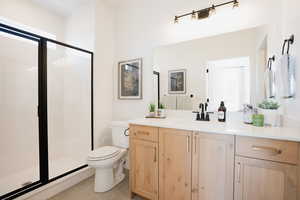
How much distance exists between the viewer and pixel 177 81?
6.80ft

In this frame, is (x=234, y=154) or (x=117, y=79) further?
(x=117, y=79)

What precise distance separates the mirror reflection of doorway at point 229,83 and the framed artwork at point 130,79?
1038 mm

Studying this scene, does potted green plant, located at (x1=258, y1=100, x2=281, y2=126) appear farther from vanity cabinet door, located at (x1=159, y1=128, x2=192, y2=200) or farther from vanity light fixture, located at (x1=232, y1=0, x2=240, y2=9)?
vanity light fixture, located at (x1=232, y1=0, x2=240, y2=9)

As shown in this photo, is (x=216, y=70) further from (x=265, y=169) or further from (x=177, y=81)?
(x=265, y=169)

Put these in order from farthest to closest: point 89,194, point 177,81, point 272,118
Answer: point 177,81
point 89,194
point 272,118

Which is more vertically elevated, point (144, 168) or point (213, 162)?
point (213, 162)

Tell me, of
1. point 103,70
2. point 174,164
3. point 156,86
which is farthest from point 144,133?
point 103,70

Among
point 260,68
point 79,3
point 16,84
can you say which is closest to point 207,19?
point 260,68

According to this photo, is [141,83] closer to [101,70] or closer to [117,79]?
[117,79]

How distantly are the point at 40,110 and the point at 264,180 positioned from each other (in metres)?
2.34

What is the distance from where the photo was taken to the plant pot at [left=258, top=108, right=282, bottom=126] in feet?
4.58

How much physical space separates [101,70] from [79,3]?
1.13m

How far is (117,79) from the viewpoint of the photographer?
2707 mm

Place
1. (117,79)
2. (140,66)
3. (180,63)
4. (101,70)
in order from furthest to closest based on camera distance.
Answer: (117,79), (101,70), (140,66), (180,63)
